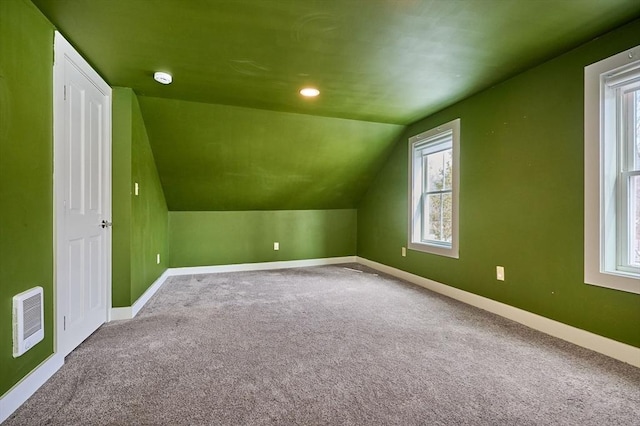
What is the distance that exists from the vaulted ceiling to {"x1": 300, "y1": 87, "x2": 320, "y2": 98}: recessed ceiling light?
9 cm

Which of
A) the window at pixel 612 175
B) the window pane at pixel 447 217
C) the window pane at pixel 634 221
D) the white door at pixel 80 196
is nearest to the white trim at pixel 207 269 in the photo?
the white door at pixel 80 196

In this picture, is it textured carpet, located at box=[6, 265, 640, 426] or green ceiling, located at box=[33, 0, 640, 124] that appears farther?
green ceiling, located at box=[33, 0, 640, 124]

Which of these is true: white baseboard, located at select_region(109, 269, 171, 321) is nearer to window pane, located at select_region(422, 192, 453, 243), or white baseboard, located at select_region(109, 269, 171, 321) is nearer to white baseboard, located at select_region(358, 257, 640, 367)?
white baseboard, located at select_region(358, 257, 640, 367)

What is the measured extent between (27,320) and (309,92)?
2.58 meters

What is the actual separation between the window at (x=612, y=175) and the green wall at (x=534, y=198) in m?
0.07

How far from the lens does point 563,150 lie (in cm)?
233

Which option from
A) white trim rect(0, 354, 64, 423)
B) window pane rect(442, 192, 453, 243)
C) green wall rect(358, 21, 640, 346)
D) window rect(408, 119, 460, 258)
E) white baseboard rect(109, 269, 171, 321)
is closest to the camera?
white trim rect(0, 354, 64, 423)

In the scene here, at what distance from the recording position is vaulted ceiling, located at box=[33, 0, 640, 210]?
1747mm

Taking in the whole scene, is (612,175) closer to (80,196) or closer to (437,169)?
(437,169)

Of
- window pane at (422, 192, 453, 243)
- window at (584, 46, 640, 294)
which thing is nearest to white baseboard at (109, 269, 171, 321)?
window pane at (422, 192, 453, 243)

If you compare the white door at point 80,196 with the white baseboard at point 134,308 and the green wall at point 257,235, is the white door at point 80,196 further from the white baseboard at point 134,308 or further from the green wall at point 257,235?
the green wall at point 257,235

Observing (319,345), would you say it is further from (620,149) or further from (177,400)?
(620,149)

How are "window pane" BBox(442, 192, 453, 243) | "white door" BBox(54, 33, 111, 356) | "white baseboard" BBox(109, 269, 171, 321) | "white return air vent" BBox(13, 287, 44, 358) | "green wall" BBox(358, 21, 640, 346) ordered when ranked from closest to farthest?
"white return air vent" BBox(13, 287, 44, 358) < "white door" BBox(54, 33, 111, 356) < "green wall" BBox(358, 21, 640, 346) < "white baseboard" BBox(109, 269, 171, 321) < "window pane" BBox(442, 192, 453, 243)

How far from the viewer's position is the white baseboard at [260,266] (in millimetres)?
4609
